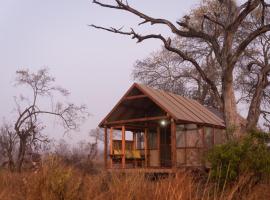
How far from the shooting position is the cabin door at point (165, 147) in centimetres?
2198

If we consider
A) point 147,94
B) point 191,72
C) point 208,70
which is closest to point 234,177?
point 147,94

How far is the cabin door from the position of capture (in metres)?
22.0

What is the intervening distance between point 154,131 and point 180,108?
121 inches

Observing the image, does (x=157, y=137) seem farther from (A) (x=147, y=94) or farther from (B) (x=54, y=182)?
(B) (x=54, y=182)

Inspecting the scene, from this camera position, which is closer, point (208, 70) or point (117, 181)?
point (117, 181)

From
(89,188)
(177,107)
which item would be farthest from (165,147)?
(89,188)

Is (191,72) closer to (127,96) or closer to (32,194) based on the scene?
(127,96)

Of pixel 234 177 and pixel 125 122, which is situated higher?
pixel 125 122

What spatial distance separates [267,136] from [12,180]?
6336 millimetres

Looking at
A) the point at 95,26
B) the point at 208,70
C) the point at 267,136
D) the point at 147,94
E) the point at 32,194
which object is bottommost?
the point at 32,194

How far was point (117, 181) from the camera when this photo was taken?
678cm

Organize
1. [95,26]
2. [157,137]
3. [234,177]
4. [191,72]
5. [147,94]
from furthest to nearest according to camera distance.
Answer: [191,72] → [157,137] → [147,94] → [95,26] → [234,177]

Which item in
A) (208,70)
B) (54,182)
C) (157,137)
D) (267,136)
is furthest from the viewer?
(208,70)

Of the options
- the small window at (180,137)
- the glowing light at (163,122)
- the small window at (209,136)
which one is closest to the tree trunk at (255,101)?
the glowing light at (163,122)
